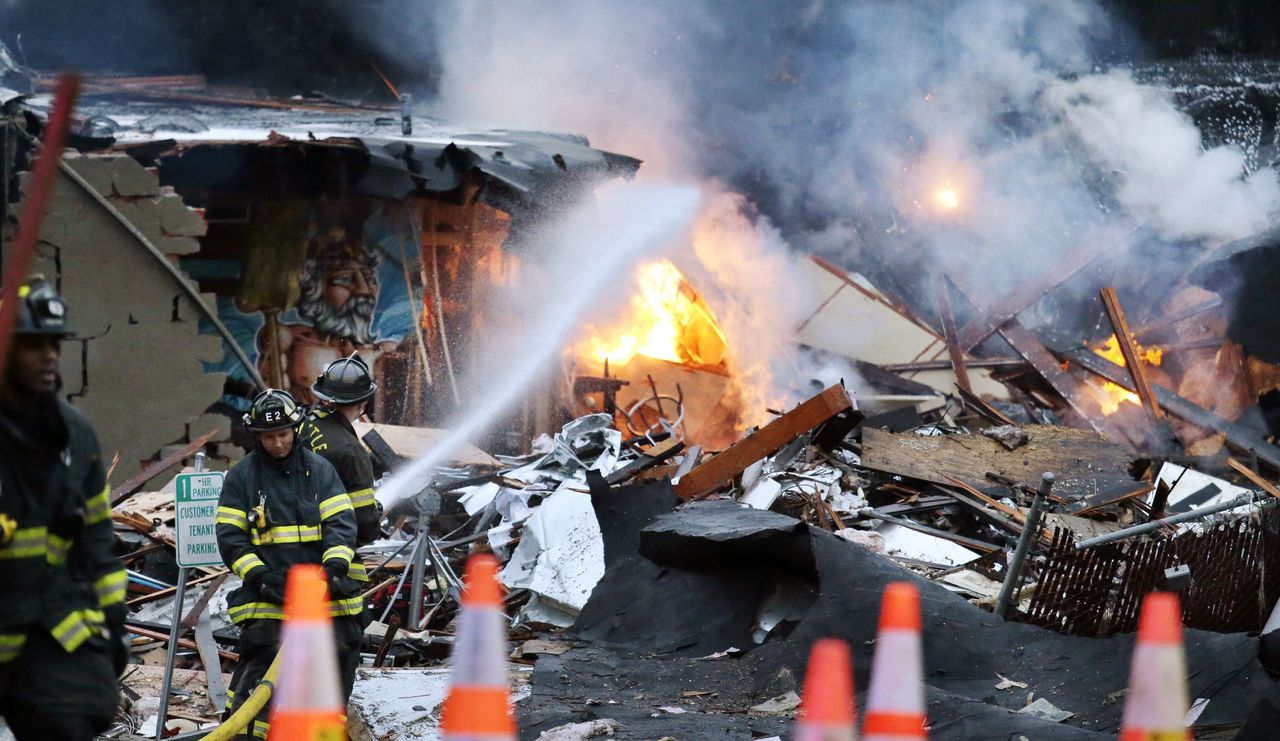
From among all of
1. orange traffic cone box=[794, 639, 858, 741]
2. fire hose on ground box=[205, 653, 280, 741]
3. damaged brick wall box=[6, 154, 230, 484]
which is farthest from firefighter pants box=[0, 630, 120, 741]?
damaged brick wall box=[6, 154, 230, 484]

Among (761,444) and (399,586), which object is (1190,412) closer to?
(761,444)

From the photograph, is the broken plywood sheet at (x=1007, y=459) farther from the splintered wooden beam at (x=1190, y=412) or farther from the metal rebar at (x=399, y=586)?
the metal rebar at (x=399, y=586)

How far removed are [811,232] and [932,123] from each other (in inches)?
98.4

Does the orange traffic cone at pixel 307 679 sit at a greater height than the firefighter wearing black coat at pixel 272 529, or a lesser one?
lesser

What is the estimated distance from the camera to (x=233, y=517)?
5465 millimetres

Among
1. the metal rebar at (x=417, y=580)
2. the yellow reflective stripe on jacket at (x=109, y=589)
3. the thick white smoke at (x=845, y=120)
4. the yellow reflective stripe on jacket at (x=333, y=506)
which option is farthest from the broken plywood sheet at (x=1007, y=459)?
the yellow reflective stripe on jacket at (x=109, y=589)

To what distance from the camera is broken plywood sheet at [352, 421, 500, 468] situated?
11.7 metres

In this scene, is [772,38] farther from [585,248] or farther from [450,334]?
[450,334]

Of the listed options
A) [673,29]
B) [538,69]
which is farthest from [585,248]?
[673,29]

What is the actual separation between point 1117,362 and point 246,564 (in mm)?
14094

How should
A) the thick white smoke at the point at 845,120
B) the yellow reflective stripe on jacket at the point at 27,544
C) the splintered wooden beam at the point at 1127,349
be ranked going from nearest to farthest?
the yellow reflective stripe on jacket at the point at 27,544 < the splintered wooden beam at the point at 1127,349 < the thick white smoke at the point at 845,120

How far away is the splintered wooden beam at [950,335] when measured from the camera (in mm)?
17812

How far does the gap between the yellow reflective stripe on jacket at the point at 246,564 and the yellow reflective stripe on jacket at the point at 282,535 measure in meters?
0.08

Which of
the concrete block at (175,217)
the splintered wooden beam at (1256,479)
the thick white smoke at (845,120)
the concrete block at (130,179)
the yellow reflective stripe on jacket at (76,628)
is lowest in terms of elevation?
the yellow reflective stripe on jacket at (76,628)
